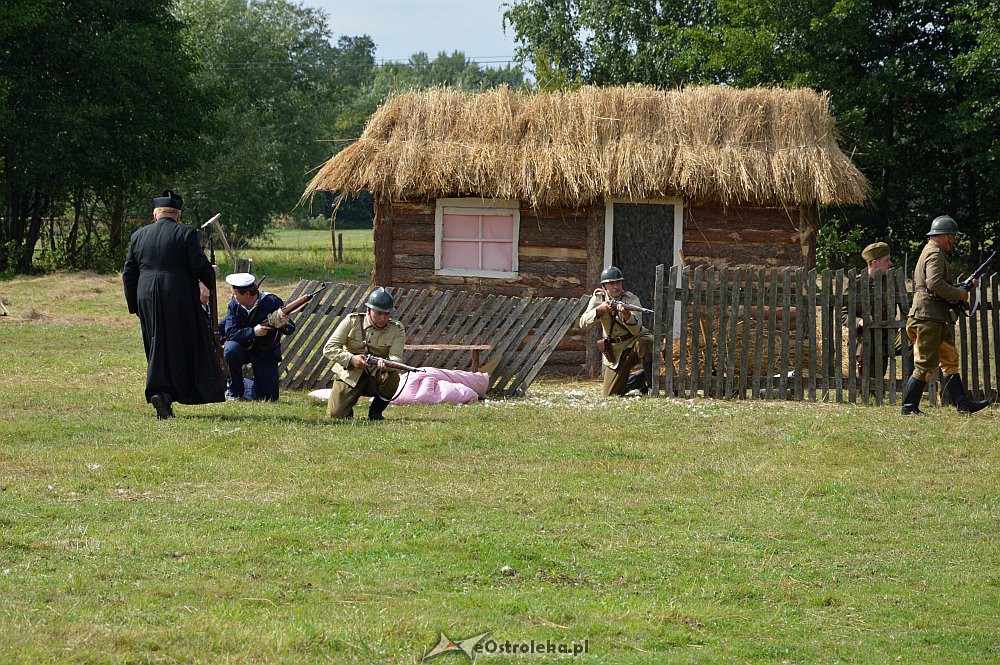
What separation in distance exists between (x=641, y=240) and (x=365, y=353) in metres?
5.74

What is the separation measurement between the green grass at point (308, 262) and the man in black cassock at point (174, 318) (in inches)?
780

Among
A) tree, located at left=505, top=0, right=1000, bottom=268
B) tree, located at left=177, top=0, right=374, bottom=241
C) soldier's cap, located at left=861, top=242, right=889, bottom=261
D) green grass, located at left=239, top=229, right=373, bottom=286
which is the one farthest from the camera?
tree, located at left=177, top=0, right=374, bottom=241

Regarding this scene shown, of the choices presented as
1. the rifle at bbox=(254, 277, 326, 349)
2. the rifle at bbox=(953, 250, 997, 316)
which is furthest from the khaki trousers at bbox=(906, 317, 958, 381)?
the rifle at bbox=(254, 277, 326, 349)

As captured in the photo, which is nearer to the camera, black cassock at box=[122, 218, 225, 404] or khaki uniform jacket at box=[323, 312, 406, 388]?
black cassock at box=[122, 218, 225, 404]

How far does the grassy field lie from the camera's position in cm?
479

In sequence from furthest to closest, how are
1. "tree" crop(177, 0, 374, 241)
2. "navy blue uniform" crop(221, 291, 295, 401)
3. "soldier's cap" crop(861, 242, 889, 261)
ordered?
"tree" crop(177, 0, 374, 241) → "soldier's cap" crop(861, 242, 889, 261) → "navy blue uniform" crop(221, 291, 295, 401)

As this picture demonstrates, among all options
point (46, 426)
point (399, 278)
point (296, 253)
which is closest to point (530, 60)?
point (296, 253)

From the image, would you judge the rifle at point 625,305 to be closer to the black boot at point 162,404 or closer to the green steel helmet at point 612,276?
the green steel helmet at point 612,276

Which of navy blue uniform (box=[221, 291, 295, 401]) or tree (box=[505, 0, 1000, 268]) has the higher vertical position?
tree (box=[505, 0, 1000, 268])

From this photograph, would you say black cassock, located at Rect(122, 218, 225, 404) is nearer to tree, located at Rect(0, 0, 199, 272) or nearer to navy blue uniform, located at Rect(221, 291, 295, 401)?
navy blue uniform, located at Rect(221, 291, 295, 401)

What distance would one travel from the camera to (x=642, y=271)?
597 inches

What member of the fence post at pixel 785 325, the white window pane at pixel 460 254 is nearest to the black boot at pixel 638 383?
the fence post at pixel 785 325

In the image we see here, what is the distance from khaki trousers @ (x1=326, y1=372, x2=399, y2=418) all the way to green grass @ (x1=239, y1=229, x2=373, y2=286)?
1959 centimetres

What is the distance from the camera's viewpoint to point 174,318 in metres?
9.77
